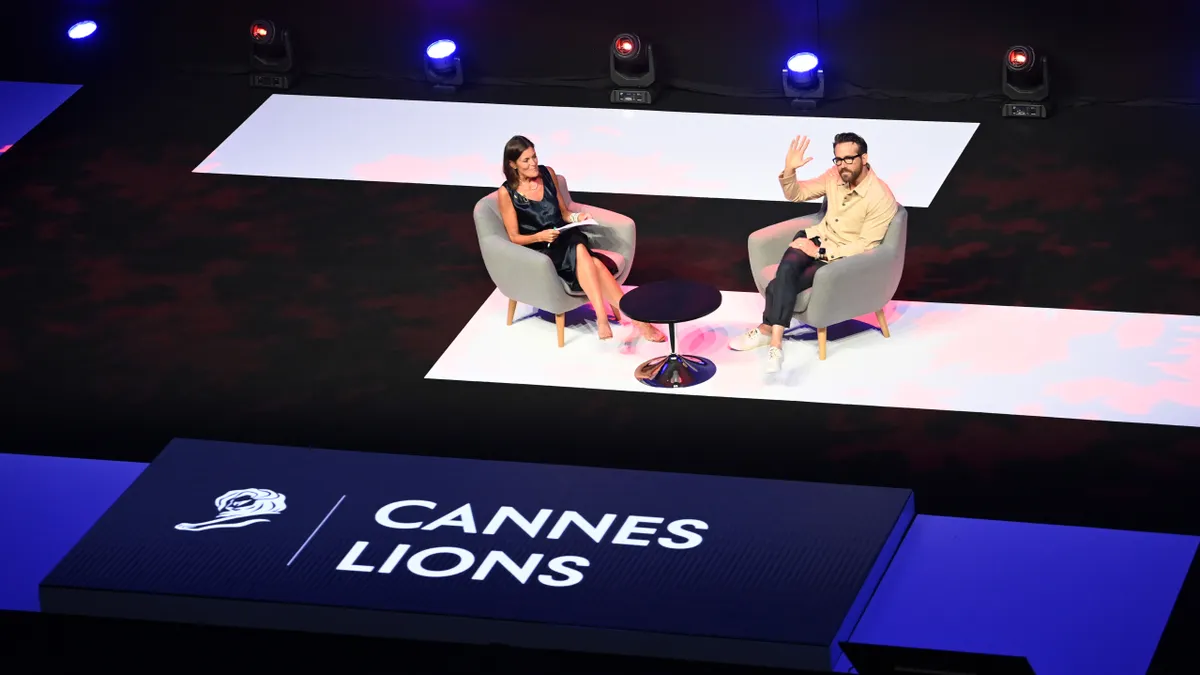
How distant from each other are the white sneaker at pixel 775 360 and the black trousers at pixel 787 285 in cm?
13

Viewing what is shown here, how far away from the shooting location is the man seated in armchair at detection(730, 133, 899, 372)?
→ 907cm

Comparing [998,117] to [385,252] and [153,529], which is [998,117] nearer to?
[385,252]

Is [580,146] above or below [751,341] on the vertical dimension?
above

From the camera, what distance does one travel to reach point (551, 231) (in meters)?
9.44

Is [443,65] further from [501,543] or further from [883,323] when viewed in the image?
[501,543]

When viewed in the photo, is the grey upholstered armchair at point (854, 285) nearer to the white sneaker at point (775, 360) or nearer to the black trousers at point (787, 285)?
the black trousers at point (787, 285)

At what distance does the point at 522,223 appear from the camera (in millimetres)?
9578

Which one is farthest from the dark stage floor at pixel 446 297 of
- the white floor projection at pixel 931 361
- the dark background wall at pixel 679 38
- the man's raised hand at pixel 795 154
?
the man's raised hand at pixel 795 154

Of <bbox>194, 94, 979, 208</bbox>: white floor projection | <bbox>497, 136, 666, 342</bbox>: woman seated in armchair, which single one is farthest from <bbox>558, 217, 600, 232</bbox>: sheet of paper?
<bbox>194, 94, 979, 208</bbox>: white floor projection

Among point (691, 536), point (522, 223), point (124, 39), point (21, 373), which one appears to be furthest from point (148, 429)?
point (124, 39)

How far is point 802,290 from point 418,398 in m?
1.83

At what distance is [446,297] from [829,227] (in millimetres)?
2048

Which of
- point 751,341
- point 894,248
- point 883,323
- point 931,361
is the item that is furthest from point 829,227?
point 931,361

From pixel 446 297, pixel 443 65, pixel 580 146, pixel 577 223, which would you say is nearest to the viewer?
pixel 577 223
